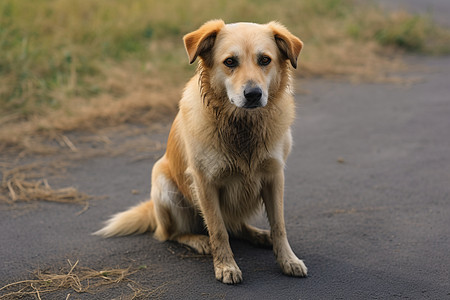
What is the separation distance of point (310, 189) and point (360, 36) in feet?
24.0

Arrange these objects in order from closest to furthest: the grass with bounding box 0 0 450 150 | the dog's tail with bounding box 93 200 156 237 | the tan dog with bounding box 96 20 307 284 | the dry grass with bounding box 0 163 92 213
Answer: the tan dog with bounding box 96 20 307 284, the dog's tail with bounding box 93 200 156 237, the dry grass with bounding box 0 163 92 213, the grass with bounding box 0 0 450 150

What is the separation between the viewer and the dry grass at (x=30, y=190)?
493 cm

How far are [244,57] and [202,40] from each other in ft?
1.03

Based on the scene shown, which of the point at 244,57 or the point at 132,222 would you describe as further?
the point at 132,222

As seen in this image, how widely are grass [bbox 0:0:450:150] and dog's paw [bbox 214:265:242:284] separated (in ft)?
12.4

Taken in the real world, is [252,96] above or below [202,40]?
below

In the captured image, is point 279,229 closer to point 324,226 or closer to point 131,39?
point 324,226

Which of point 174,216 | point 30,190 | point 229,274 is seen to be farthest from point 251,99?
point 30,190

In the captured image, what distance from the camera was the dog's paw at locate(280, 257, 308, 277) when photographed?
11.4 ft

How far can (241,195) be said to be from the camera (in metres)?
3.66

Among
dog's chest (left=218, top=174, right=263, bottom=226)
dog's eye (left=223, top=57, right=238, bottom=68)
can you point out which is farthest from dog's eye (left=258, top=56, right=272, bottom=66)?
dog's chest (left=218, top=174, right=263, bottom=226)

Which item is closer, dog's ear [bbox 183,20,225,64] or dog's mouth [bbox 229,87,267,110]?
dog's mouth [bbox 229,87,267,110]

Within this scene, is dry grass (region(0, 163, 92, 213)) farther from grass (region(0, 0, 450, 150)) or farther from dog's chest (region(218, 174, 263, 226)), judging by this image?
dog's chest (region(218, 174, 263, 226))

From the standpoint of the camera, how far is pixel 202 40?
135 inches
